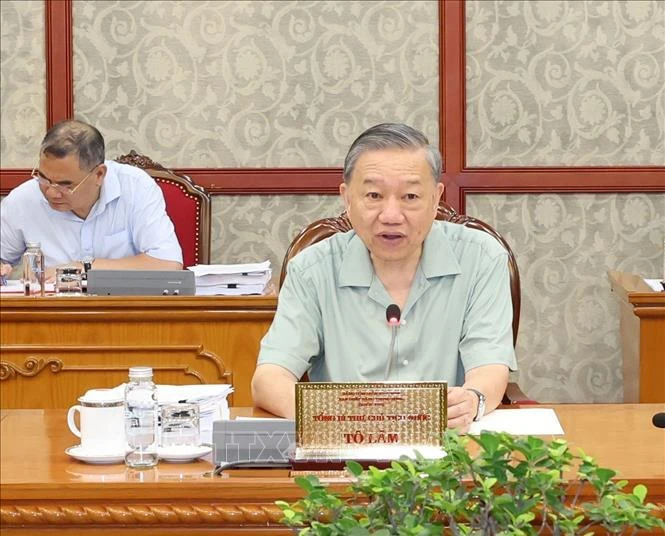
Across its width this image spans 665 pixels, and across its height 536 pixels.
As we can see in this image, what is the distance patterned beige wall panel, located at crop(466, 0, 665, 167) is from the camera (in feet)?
16.0

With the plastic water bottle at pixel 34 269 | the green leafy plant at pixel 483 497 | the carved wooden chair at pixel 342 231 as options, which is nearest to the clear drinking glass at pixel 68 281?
the plastic water bottle at pixel 34 269

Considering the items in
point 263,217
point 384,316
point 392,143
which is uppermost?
point 392,143

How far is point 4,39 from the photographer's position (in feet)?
16.1

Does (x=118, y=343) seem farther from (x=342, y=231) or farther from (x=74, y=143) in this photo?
(x=342, y=231)

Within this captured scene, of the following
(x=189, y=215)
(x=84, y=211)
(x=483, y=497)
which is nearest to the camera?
(x=483, y=497)

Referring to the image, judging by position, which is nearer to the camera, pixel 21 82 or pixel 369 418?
pixel 369 418

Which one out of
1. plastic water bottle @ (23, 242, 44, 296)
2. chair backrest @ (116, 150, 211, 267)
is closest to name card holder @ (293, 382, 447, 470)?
plastic water bottle @ (23, 242, 44, 296)

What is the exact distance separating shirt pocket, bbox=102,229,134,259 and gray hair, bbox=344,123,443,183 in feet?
5.46

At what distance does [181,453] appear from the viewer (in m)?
1.88

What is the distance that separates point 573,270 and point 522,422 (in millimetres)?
2905

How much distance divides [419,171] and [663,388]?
1648 millimetres

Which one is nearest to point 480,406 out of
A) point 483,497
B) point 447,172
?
point 483,497

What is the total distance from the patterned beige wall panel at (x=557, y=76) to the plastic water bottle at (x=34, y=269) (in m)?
1.98

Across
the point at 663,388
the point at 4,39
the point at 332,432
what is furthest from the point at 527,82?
the point at 332,432
